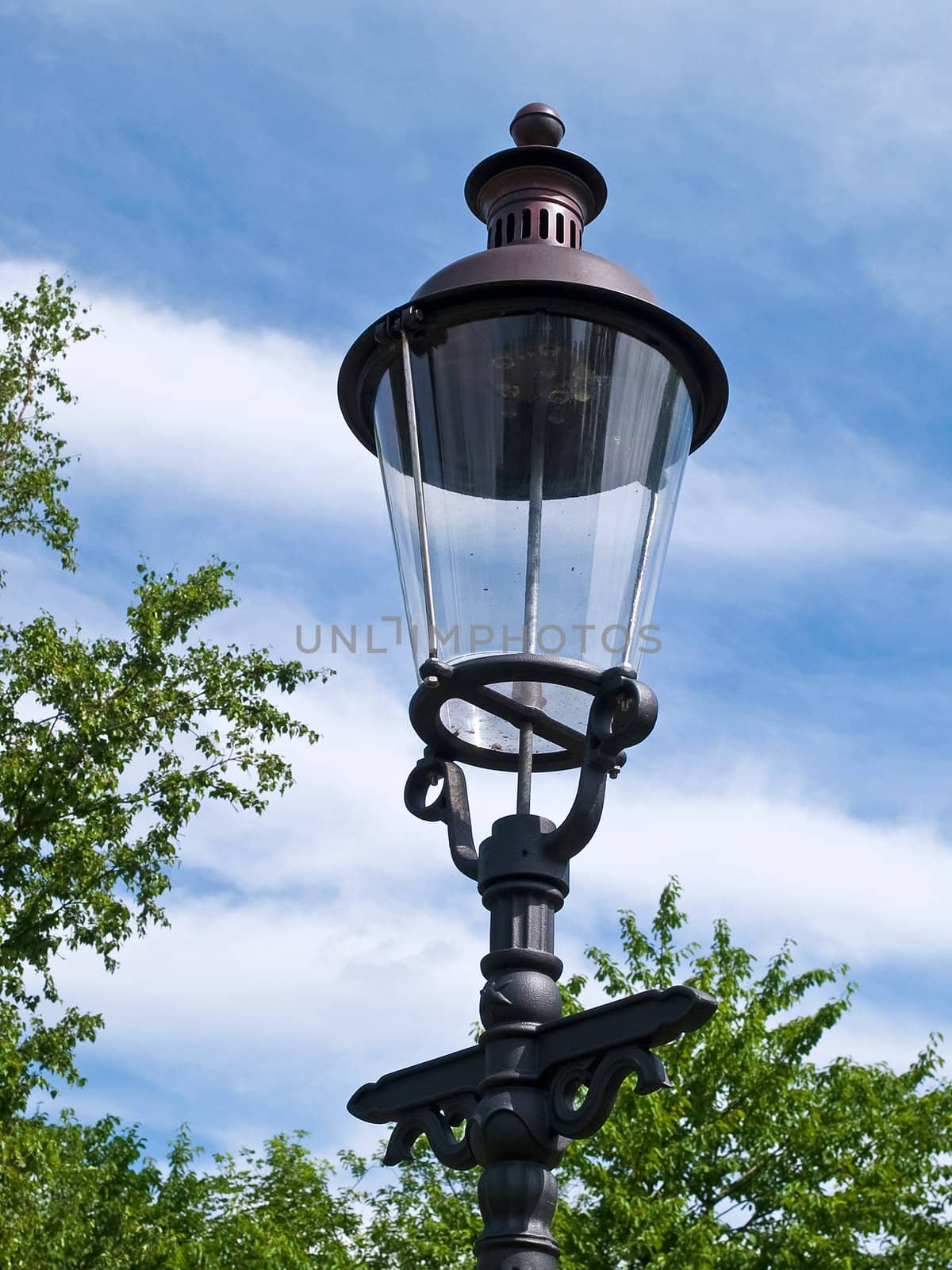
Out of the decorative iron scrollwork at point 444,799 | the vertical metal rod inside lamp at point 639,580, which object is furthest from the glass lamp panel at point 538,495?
the decorative iron scrollwork at point 444,799

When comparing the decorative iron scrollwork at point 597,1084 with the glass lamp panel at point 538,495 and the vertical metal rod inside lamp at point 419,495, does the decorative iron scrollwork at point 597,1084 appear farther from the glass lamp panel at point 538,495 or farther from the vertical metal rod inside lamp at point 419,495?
the vertical metal rod inside lamp at point 419,495

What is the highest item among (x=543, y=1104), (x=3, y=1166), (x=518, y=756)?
(x=3, y=1166)

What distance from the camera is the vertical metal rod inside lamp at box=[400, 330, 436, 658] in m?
3.50

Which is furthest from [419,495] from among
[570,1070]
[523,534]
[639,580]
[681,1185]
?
Answer: [681,1185]

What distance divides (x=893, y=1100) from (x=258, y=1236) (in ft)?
31.7

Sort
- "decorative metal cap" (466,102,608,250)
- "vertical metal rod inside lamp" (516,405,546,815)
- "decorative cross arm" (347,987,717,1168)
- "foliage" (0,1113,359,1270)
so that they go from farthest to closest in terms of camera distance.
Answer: "foliage" (0,1113,359,1270), "decorative metal cap" (466,102,608,250), "vertical metal rod inside lamp" (516,405,546,815), "decorative cross arm" (347,987,717,1168)

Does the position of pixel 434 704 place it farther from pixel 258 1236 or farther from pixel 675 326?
pixel 258 1236

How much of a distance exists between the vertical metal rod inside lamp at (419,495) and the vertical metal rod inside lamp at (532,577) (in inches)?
8.6

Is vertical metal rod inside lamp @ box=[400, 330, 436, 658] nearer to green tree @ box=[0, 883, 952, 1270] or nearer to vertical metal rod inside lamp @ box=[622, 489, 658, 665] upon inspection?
vertical metal rod inside lamp @ box=[622, 489, 658, 665]

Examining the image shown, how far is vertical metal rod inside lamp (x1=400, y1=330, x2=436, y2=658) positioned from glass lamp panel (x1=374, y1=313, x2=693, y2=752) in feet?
0.06

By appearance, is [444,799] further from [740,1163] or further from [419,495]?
[740,1163]

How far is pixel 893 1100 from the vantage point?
23031mm

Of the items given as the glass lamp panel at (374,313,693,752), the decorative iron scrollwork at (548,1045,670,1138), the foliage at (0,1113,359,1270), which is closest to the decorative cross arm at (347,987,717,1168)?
the decorative iron scrollwork at (548,1045,670,1138)

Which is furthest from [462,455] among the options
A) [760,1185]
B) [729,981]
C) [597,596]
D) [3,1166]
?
[729,981]
